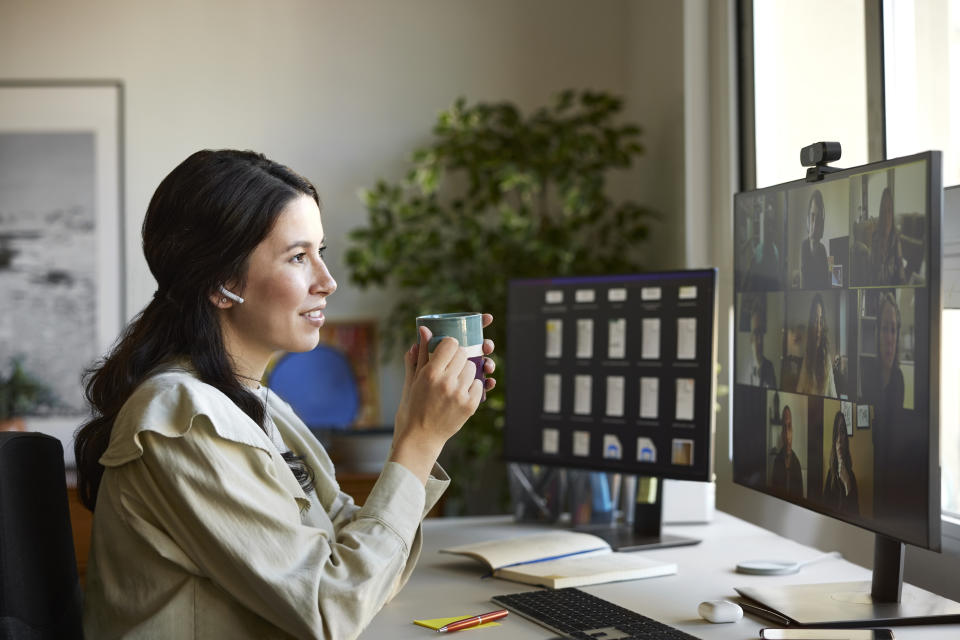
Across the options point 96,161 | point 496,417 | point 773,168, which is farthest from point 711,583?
point 96,161

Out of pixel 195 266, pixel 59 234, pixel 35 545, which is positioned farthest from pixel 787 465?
pixel 59 234

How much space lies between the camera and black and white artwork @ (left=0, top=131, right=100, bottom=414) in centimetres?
323

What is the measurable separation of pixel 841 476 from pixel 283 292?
0.76 meters

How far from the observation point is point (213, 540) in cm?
108

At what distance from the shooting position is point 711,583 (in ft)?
5.00

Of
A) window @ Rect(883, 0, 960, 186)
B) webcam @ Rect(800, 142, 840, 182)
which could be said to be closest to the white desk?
webcam @ Rect(800, 142, 840, 182)

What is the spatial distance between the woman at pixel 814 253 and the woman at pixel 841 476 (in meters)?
0.18

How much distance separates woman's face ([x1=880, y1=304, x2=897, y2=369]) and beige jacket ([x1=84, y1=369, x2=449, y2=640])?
0.61 metres

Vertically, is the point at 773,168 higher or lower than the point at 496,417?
higher

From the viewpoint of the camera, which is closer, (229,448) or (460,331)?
(229,448)

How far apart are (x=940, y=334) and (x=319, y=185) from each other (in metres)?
2.52

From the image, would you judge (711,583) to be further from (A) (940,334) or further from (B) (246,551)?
(B) (246,551)

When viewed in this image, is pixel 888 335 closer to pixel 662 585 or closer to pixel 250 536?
pixel 662 585

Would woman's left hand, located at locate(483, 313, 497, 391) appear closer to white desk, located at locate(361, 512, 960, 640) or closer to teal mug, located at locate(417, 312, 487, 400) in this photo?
teal mug, located at locate(417, 312, 487, 400)
